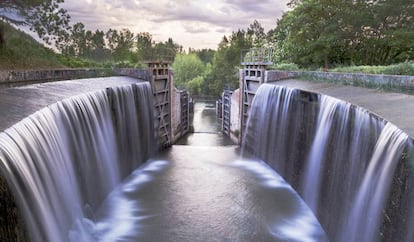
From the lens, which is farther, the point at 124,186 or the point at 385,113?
the point at 124,186

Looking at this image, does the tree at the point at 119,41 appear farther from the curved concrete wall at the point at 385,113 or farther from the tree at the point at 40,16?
the curved concrete wall at the point at 385,113

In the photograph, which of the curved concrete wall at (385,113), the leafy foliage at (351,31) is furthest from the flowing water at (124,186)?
the leafy foliage at (351,31)

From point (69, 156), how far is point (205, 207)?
4696 mm

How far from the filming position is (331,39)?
21219mm

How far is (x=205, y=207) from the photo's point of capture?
11.6m

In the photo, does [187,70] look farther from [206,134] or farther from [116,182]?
[116,182]

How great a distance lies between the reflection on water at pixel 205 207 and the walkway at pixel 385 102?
3.67m

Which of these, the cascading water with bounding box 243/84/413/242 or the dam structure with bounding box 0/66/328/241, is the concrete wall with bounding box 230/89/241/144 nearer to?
the dam structure with bounding box 0/66/328/241

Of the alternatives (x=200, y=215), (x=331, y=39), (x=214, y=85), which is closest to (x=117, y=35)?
(x=214, y=85)

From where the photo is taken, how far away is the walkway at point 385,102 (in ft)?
22.3

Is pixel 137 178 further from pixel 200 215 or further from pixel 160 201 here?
pixel 200 215

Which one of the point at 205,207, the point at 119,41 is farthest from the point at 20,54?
the point at 119,41

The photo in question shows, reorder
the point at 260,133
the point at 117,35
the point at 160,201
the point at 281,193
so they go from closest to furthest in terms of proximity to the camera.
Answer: the point at 160,201 → the point at 281,193 → the point at 260,133 → the point at 117,35

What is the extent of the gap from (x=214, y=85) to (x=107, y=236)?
51.1 m
